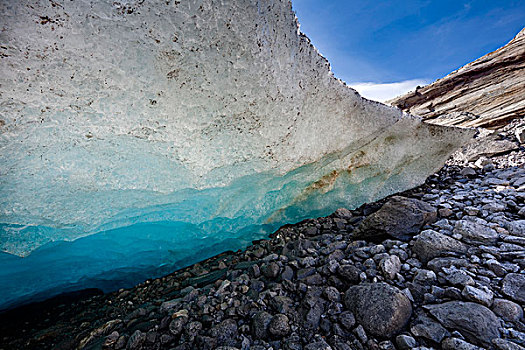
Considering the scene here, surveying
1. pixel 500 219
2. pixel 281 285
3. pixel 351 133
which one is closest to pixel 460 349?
pixel 281 285

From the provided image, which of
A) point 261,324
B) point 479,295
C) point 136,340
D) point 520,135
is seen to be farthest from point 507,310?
point 520,135

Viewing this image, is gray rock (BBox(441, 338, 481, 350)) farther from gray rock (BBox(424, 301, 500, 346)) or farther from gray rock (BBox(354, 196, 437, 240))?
gray rock (BBox(354, 196, 437, 240))

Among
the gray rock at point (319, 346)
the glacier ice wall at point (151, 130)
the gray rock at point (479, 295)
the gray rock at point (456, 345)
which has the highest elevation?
the glacier ice wall at point (151, 130)

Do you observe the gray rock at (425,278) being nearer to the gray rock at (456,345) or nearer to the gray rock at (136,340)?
the gray rock at (456,345)

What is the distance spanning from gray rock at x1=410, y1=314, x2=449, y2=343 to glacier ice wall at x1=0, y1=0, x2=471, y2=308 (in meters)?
1.89

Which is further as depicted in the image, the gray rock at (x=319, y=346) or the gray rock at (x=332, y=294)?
the gray rock at (x=332, y=294)

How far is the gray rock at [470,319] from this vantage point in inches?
46.1

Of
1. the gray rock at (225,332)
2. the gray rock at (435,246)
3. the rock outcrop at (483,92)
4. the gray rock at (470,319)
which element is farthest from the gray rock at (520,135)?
the gray rock at (225,332)

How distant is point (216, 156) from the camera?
7.59 feet

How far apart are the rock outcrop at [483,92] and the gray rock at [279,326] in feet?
24.9

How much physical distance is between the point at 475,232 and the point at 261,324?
2.22 m

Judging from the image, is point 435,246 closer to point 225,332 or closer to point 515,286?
point 515,286

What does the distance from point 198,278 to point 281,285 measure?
1325mm

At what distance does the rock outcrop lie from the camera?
584 cm
